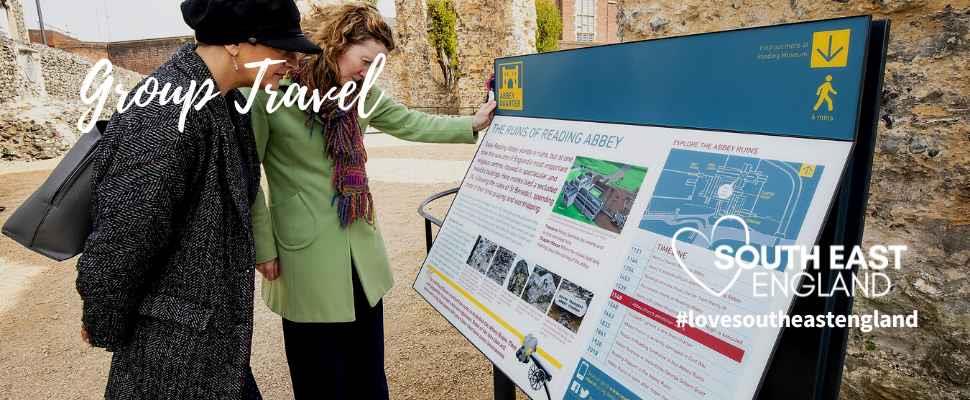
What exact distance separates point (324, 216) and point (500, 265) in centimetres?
65

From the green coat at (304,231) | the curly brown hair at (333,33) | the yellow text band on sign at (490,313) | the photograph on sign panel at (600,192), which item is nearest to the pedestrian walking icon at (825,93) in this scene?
the photograph on sign panel at (600,192)

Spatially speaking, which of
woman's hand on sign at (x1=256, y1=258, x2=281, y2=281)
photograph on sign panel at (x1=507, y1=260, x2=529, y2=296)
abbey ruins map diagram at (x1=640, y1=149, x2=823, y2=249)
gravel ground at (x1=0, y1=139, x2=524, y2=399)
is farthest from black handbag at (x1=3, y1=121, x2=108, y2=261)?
gravel ground at (x1=0, y1=139, x2=524, y2=399)

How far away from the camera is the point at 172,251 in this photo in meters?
1.36

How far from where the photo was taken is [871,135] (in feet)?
3.02

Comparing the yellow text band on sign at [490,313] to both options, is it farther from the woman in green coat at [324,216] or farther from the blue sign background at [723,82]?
the blue sign background at [723,82]

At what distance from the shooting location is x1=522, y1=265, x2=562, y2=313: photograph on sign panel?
132 centimetres

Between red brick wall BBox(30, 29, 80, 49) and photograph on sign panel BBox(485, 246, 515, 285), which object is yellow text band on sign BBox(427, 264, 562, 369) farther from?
red brick wall BBox(30, 29, 80, 49)

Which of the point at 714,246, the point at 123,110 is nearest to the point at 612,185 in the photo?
the point at 714,246

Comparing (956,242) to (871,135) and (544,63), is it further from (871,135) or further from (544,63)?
(544,63)

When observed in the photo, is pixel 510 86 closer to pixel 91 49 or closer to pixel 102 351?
pixel 102 351

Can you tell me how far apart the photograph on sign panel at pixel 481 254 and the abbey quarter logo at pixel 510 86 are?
0.44 m

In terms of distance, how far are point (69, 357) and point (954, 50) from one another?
14.0ft

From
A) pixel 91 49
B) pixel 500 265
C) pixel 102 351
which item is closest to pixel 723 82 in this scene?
pixel 500 265

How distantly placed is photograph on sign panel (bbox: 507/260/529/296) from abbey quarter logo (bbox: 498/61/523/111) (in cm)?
55
